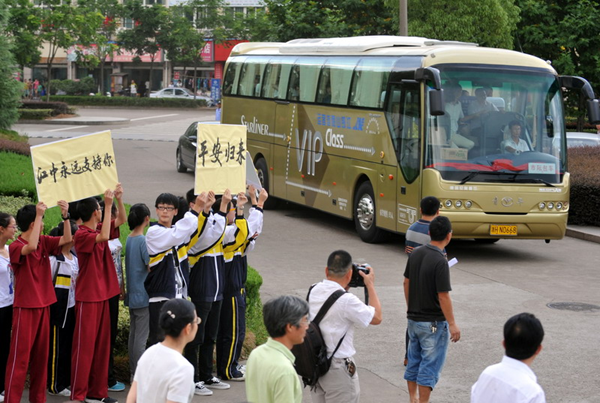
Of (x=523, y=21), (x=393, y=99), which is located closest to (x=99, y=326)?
(x=393, y=99)

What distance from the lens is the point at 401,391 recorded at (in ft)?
29.3

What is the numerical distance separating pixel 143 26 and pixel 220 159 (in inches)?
2564

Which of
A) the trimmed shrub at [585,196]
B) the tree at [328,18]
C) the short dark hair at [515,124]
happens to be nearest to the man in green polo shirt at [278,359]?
the short dark hair at [515,124]

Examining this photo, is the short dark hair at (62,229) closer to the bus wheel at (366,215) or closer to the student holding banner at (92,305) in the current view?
the student holding banner at (92,305)

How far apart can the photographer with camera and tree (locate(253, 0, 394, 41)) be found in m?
27.0

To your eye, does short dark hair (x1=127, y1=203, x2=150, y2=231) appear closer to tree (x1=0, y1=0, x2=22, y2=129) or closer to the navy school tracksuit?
the navy school tracksuit

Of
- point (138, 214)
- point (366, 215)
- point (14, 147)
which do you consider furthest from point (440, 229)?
point (14, 147)

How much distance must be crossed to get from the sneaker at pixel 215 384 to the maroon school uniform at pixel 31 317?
1.50 m

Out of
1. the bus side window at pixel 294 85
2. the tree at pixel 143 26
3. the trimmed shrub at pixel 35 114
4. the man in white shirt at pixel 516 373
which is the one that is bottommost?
the trimmed shrub at pixel 35 114

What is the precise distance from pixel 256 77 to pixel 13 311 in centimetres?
1449

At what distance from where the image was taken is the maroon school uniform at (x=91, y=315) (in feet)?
25.7

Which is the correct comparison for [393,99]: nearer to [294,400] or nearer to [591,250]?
[591,250]

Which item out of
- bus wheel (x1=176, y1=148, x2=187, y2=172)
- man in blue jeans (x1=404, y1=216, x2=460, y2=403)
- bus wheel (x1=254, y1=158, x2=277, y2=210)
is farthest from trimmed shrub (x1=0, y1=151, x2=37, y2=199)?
man in blue jeans (x1=404, y1=216, x2=460, y2=403)

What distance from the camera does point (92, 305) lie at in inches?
311
